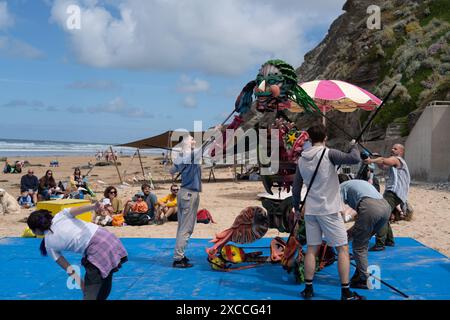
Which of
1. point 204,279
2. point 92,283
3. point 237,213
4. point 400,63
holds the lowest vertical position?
point 237,213

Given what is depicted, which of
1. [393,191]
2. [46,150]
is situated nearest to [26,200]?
[393,191]

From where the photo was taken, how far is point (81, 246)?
12.4ft

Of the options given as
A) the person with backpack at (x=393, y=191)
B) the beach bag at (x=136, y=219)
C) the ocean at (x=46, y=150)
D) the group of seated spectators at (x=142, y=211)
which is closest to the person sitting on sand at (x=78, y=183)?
the group of seated spectators at (x=142, y=211)

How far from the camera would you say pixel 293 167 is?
19.4 feet

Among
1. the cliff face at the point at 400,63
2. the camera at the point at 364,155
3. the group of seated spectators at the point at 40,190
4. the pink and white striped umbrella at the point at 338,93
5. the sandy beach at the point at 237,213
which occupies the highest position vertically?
the cliff face at the point at 400,63

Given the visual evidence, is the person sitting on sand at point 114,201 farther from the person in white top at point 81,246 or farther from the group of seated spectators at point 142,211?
the person in white top at point 81,246

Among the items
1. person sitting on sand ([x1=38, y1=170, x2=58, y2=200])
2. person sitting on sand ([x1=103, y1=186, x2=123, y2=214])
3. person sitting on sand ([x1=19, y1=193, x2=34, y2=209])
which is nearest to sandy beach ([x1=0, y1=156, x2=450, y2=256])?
person sitting on sand ([x1=19, y1=193, x2=34, y2=209])

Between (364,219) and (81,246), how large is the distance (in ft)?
9.80

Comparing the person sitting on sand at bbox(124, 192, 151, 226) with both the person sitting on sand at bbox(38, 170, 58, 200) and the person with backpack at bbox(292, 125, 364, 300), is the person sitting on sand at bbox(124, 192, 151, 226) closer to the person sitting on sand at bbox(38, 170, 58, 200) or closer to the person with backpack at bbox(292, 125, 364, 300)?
the person sitting on sand at bbox(38, 170, 58, 200)

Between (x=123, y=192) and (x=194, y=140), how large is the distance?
10918 millimetres

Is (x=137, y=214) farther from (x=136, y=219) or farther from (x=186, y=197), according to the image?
(x=186, y=197)

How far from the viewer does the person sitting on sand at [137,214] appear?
10.1 meters

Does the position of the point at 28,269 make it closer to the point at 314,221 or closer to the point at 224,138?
the point at 224,138
